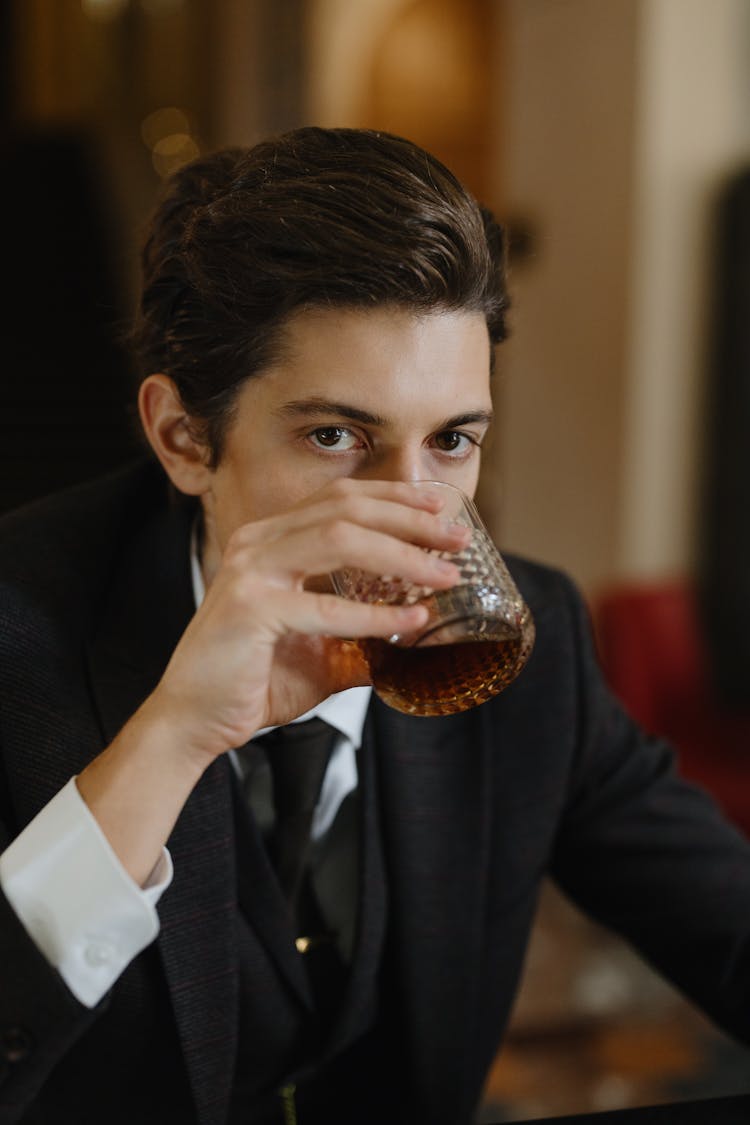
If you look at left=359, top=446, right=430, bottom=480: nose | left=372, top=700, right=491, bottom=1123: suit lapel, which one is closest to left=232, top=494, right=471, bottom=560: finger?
left=359, top=446, right=430, bottom=480: nose

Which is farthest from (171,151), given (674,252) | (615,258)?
(674,252)

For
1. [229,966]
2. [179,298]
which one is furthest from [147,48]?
[229,966]

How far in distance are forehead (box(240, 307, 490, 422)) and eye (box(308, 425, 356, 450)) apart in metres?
0.03

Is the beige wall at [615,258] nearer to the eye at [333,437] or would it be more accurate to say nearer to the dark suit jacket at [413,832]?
the dark suit jacket at [413,832]

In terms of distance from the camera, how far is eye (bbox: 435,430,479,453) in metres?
1.24

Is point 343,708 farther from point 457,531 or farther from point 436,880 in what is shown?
point 457,531

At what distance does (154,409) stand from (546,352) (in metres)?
3.10

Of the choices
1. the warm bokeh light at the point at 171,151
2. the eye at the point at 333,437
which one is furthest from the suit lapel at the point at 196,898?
the warm bokeh light at the point at 171,151

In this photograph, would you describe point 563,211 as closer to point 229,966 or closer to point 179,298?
point 179,298

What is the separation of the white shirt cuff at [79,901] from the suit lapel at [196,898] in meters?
0.25

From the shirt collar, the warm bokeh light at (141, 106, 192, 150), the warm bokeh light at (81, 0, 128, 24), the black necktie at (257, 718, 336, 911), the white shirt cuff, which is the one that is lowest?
the black necktie at (257, 718, 336, 911)

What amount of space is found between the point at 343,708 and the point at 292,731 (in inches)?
3.0

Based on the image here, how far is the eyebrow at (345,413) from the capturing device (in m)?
1.17

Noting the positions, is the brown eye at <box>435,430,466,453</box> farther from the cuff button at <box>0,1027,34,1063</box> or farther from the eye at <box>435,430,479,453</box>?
the cuff button at <box>0,1027,34,1063</box>
